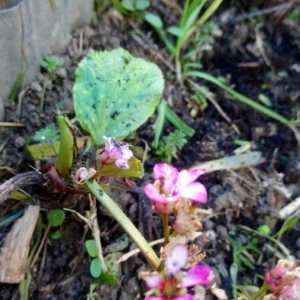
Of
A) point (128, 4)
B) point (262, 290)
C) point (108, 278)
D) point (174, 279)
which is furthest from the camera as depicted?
point (128, 4)

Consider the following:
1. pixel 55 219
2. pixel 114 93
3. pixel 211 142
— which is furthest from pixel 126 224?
pixel 211 142

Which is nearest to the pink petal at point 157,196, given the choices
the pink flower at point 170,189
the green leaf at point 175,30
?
the pink flower at point 170,189

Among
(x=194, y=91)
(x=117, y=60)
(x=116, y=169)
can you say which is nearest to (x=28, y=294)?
(x=116, y=169)

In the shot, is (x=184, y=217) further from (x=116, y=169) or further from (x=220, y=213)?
(x=220, y=213)

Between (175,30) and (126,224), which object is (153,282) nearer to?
(126,224)

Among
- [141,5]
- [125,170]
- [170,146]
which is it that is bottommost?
[170,146]

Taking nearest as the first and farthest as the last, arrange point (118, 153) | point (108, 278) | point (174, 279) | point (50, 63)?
1. point (174, 279)
2. point (118, 153)
3. point (108, 278)
4. point (50, 63)

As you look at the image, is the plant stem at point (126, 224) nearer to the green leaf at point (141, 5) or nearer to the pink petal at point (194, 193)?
the pink petal at point (194, 193)
